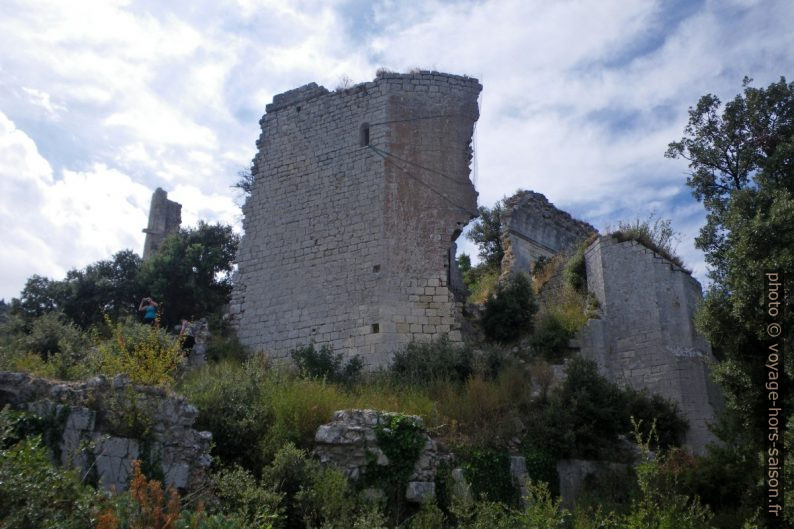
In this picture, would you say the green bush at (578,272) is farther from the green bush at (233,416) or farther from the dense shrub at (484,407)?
the green bush at (233,416)

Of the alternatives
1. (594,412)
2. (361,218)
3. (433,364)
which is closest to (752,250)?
(594,412)

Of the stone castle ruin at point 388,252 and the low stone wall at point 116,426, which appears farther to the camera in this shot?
the stone castle ruin at point 388,252

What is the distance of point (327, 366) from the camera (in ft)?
47.1

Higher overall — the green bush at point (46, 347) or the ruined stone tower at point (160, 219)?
the ruined stone tower at point (160, 219)

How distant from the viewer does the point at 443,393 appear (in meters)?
12.8

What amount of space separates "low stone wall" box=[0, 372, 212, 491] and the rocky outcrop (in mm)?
1584

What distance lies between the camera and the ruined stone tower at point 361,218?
50.2 ft

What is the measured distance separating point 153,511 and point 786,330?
7.50m

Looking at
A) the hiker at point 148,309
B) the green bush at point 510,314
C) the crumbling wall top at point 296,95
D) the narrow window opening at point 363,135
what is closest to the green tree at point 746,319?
the green bush at point 510,314

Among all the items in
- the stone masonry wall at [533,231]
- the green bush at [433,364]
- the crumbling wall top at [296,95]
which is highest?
the crumbling wall top at [296,95]

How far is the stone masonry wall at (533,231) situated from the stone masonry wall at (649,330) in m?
3.22

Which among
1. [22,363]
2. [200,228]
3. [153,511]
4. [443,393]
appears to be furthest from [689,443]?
[200,228]

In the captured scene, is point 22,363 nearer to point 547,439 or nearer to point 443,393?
point 443,393

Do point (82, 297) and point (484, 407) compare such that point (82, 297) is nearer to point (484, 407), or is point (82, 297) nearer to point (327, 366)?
point (327, 366)
